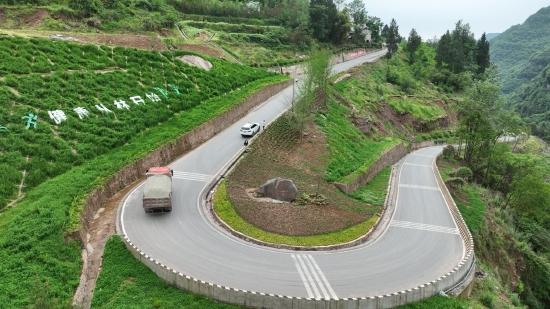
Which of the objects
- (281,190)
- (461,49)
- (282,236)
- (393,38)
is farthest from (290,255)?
(461,49)

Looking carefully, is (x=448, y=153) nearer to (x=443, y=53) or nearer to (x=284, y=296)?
(x=443, y=53)

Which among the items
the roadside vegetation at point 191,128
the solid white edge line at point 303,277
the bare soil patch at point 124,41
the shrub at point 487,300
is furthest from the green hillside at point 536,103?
the solid white edge line at point 303,277

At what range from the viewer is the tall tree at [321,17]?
234 feet

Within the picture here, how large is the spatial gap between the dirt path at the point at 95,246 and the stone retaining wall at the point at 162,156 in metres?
0.33

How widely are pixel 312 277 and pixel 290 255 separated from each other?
1993 millimetres

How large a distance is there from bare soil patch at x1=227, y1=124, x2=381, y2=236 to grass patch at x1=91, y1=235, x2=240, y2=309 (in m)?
6.24

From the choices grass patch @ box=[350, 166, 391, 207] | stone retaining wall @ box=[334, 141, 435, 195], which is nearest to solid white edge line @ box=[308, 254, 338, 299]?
grass patch @ box=[350, 166, 391, 207]

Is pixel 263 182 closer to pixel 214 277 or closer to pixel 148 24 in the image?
pixel 214 277

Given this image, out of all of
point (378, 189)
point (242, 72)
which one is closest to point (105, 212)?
point (378, 189)

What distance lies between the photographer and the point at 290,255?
17703mm

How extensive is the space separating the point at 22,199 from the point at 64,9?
3515cm

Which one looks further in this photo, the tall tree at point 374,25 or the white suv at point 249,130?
the tall tree at point 374,25

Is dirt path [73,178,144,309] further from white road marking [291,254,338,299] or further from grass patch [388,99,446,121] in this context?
grass patch [388,99,446,121]

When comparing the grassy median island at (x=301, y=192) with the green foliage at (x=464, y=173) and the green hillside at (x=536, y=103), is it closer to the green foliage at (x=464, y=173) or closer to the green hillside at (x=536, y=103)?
the green foliage at (x=464, y=173)
